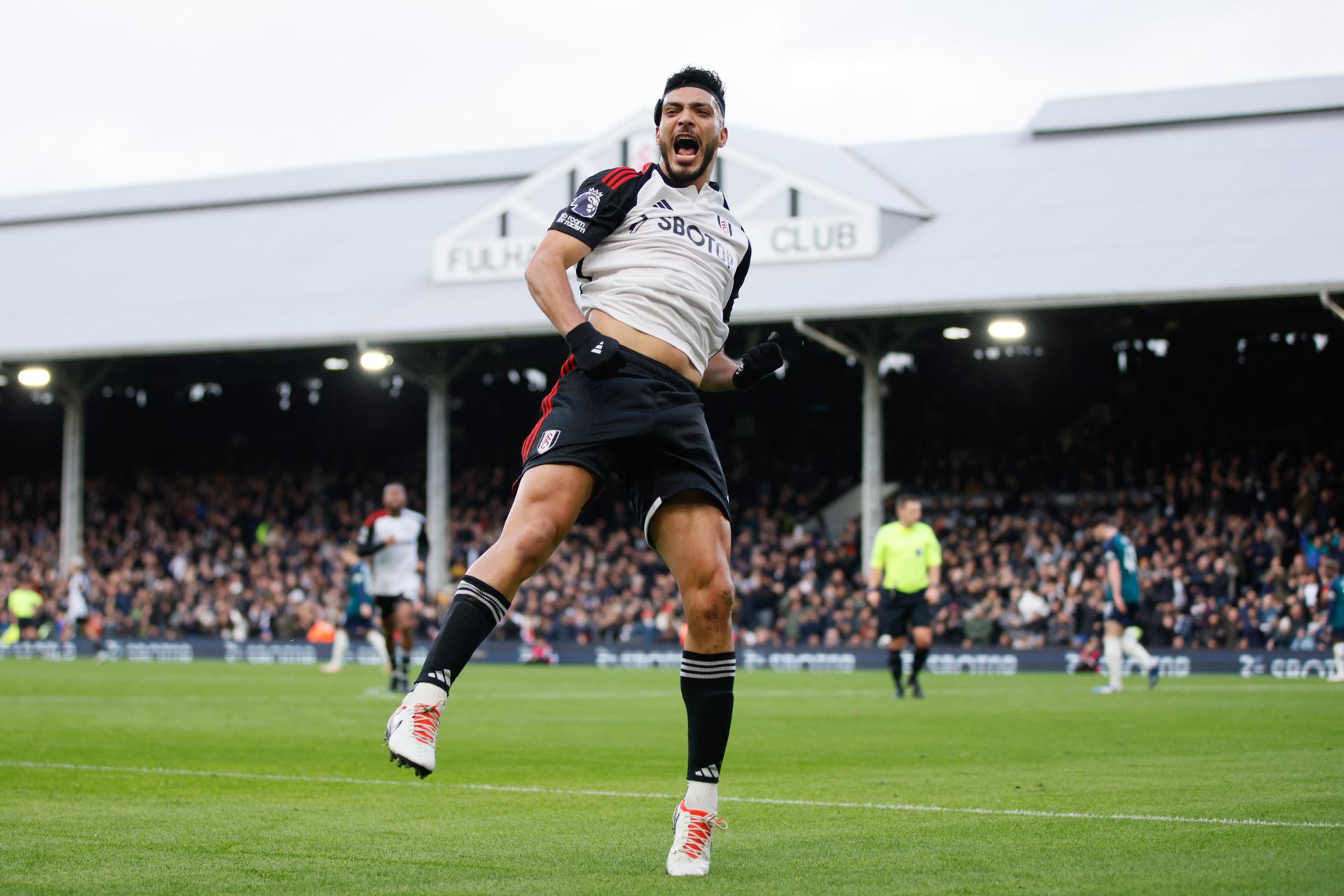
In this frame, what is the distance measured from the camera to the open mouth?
219 inches

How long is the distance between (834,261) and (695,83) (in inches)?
962

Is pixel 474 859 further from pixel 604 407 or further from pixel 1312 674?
pixel 1312 674

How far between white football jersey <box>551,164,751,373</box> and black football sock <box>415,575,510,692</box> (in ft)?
3.28

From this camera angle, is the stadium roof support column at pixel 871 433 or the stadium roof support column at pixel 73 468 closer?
the stadium roof support column at pixel 871 433

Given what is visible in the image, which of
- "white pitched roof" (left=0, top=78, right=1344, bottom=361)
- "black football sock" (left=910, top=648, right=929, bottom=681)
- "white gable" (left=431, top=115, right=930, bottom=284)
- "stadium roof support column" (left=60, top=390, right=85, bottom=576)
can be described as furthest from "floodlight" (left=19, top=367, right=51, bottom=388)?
"black football sock" (left=910, top=648, right=929, bottom=681)

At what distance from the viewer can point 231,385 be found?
4269 cm

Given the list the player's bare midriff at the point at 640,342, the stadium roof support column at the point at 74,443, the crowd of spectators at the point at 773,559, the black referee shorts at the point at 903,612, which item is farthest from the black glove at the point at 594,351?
the stadium roof support column at the point at 74,443

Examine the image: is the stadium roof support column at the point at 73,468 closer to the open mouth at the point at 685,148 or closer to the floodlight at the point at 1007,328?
the floodlight at the point at 1007,328

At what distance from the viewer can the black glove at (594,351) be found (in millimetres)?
5059

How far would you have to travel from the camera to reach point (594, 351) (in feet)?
16.6

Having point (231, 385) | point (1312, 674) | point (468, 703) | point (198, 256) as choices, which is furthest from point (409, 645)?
point (231, 385)

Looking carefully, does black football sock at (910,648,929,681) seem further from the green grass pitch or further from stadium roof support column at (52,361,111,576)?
stadium roof support column at (52,361,111,576)

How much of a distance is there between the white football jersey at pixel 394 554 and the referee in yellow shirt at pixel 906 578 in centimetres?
454

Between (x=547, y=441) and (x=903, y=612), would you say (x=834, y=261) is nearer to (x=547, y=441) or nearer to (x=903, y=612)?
(x=903, y=612)
